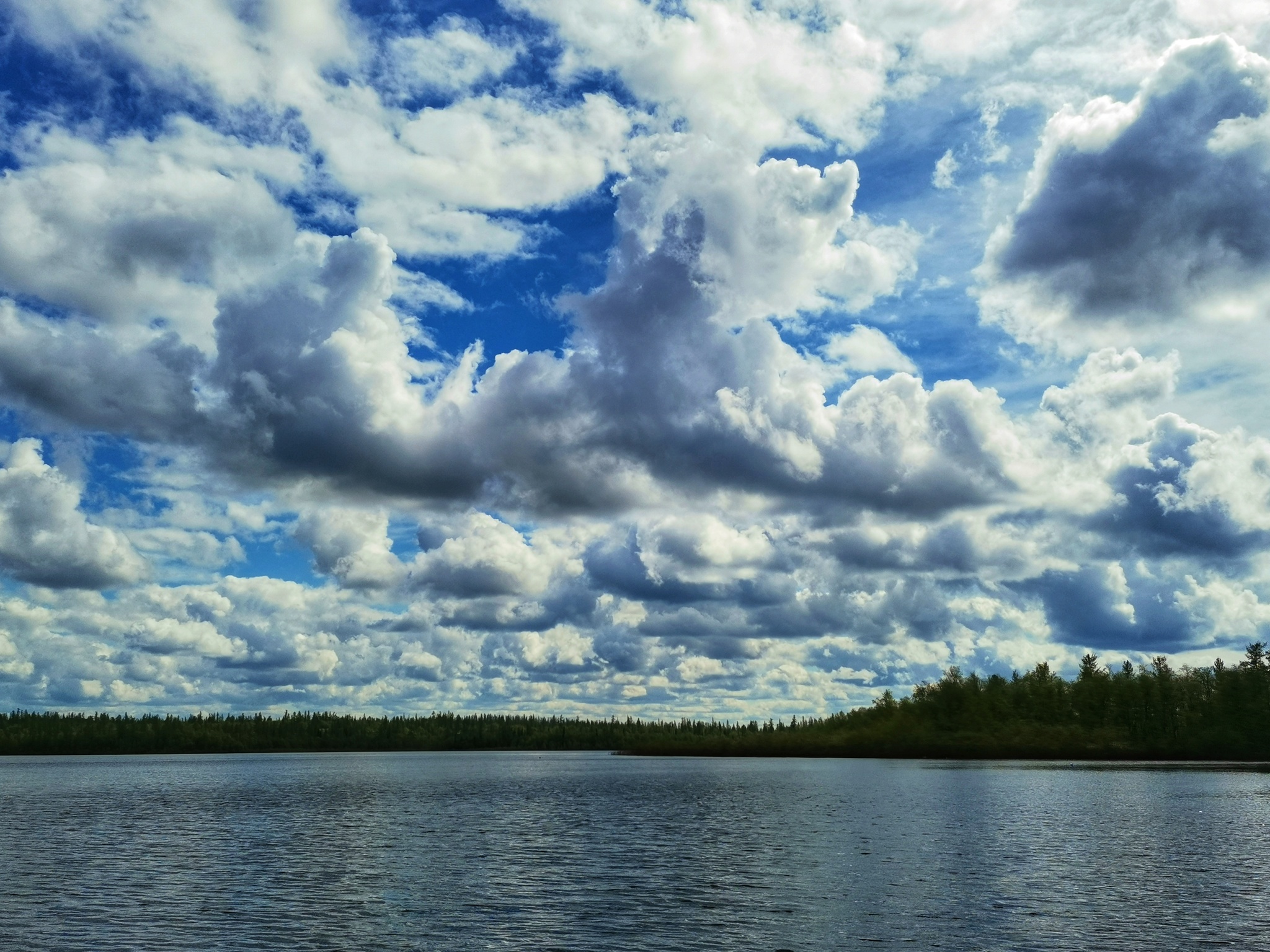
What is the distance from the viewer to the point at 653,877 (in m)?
70.2

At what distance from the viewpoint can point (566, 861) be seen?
78.4m

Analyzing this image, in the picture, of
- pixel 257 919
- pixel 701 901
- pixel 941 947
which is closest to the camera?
pixel 941 947

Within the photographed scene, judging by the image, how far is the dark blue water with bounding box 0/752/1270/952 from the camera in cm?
5003

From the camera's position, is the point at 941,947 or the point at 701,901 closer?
the point at 941,947

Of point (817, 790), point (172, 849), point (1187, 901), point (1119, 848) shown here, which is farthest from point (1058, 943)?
point (817, 790)

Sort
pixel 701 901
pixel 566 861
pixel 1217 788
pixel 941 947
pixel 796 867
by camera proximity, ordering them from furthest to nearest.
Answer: pixel 1217 788 → pixel 566 861 → pixel 796 867 → pixel 701 901 → pixel 941 947

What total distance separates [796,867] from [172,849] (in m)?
54.3

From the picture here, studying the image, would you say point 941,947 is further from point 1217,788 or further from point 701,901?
point 1217,788

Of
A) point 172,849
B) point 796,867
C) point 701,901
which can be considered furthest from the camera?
point 172,849

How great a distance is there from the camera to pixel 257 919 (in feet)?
179

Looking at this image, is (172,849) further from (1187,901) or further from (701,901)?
(1187,901)

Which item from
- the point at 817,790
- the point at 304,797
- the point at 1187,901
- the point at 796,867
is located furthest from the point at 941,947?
the point at 304,797

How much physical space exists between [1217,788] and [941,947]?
132m

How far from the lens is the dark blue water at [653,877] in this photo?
50031 mm
